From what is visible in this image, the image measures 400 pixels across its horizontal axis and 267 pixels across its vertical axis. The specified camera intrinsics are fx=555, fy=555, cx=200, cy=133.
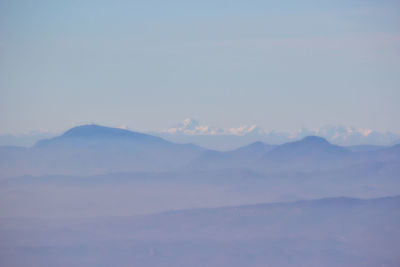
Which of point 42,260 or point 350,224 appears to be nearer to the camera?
point 42,260

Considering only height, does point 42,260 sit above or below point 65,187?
below

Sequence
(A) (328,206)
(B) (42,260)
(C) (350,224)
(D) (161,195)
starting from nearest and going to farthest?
1. (B) (42,260)
2. (C) (350,224)
3. (A) (328,206)
4. (D) (161,195)

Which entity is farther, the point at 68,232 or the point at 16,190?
the point at 16,190

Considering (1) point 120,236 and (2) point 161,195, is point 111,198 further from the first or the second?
(1) point 120,236

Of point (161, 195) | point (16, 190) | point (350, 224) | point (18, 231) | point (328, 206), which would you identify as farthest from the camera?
point (161, 195)

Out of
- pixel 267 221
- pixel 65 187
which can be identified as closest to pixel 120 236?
pixel 267 221

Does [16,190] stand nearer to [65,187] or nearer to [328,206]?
[65,187]

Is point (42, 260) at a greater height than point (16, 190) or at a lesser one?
lesser

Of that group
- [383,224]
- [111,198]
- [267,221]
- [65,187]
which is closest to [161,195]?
[111,198]

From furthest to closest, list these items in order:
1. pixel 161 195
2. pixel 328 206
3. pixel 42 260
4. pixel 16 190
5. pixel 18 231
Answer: pixel 161 195 → pixel 16 190 → pixel 328 206 → pixel 18 231 → pixel 42 260
